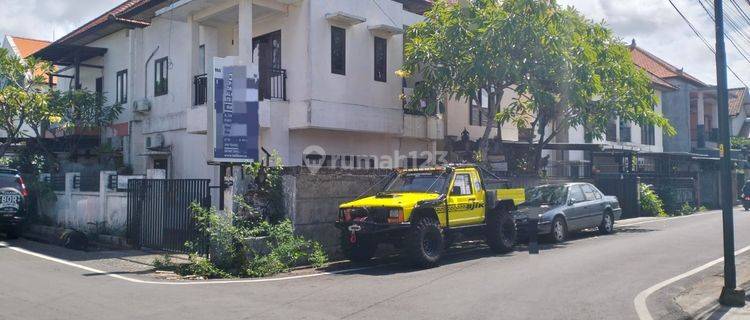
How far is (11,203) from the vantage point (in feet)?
56.3

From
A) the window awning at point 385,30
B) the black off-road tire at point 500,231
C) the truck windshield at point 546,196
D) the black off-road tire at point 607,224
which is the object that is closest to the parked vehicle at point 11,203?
the window awning at point 385,30

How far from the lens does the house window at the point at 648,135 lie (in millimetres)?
37656

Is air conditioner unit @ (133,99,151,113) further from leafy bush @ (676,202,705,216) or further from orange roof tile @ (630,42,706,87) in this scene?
orange roof tile @ (630,42,706,87)

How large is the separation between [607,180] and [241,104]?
16942 millimetres

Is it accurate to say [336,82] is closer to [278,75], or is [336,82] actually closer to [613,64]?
[278,75]

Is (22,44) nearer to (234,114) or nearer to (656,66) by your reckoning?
(234,114)

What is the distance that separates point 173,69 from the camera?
21156 millimetres

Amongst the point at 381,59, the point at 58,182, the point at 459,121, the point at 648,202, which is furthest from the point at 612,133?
the point at 58,182

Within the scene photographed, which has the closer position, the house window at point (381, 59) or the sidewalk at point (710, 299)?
the sidewalk at point (710, 299)

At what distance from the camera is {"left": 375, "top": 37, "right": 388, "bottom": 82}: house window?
19.8 meters

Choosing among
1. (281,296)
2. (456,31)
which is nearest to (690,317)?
(281,296)

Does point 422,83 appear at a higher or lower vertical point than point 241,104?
higher

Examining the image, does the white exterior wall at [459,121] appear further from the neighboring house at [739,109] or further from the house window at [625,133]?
the neighboring house at [739,109]

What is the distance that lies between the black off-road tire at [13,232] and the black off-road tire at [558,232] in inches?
549
